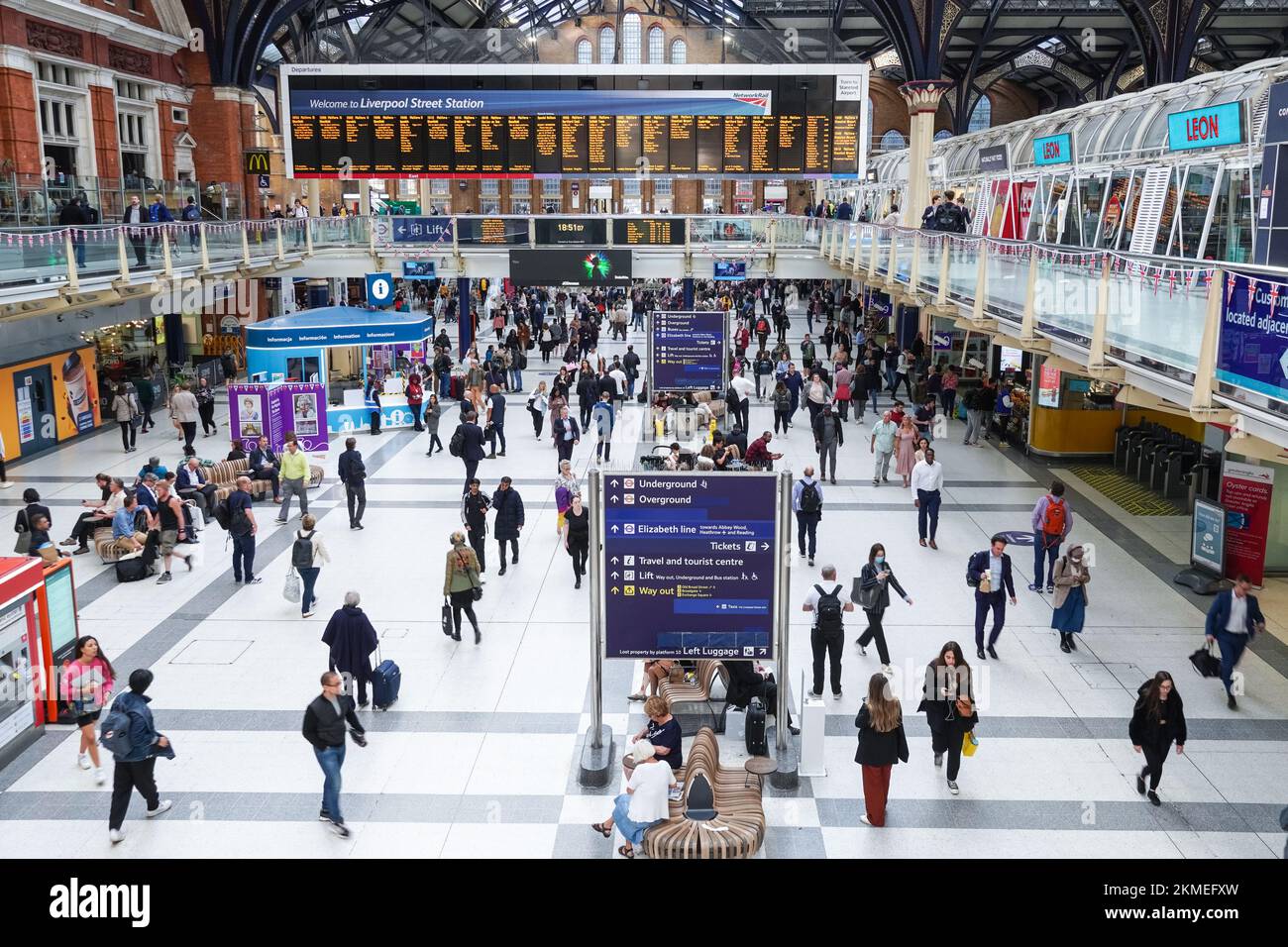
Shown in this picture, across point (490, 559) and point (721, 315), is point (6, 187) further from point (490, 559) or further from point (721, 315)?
point (721, 315)

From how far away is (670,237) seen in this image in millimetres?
32750

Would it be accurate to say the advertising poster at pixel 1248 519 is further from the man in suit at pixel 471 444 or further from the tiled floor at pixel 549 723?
the man in suit at pixel 471 444

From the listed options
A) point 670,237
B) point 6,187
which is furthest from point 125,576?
point 670,237

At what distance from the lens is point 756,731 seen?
1031 centimetres

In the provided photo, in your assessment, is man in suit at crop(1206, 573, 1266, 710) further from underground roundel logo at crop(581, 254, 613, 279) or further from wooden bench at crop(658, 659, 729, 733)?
underground roundel logo at crop(581, 254, 613, 279)

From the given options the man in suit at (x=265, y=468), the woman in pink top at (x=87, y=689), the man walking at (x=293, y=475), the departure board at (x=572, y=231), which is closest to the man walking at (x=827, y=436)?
the man walking at (x=293, y=475)

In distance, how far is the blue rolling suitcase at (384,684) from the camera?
448 inches

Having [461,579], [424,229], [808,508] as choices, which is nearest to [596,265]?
[424,229]

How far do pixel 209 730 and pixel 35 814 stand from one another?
70.3 inches

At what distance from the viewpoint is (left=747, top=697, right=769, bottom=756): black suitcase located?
1023 centimetres

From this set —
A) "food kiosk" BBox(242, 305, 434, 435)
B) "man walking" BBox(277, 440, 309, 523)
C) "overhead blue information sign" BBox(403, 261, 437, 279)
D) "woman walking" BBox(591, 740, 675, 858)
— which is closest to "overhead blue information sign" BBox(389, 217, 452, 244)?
"overhead blue information sign" BBox(403, 261, 437, 279)

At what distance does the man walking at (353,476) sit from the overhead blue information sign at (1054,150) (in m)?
14.2

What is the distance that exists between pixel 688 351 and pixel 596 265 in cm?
869

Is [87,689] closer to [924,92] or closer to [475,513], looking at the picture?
[475,513]
